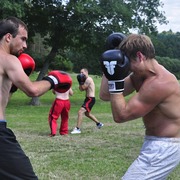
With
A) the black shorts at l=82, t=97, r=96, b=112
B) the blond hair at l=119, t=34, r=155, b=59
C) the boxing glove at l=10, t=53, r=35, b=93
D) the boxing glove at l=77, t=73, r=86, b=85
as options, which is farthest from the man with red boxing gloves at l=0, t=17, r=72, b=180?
the black shorts at l=82, t=97, r=96, b=112

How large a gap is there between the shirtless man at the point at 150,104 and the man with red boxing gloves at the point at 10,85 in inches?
25.4

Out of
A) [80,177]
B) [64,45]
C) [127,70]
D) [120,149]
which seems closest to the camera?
[127,70]

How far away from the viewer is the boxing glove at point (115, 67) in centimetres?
296

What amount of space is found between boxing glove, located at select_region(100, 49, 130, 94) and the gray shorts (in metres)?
0.48

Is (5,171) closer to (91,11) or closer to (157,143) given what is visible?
(157,143)

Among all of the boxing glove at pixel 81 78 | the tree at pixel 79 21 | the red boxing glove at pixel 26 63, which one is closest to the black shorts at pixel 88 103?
the boxing glove at pixel 81 78

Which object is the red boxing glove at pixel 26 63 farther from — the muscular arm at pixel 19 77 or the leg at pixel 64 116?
the leg at pixel 64 116

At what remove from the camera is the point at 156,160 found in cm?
302

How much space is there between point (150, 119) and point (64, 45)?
16652 mm

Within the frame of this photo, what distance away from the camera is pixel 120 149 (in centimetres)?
692

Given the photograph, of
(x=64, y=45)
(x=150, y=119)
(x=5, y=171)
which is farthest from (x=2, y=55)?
(x=64, y=45)

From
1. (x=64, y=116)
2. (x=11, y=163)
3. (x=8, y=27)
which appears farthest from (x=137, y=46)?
(x=64, y=116)

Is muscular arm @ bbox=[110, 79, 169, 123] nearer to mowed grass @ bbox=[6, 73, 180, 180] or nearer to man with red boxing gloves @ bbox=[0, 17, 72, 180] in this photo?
man with red boxing gloves @ bbox=[0, 17, 72, 180]

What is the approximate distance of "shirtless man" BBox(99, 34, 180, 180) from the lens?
297cm
